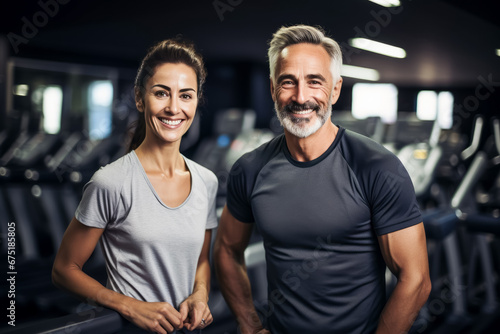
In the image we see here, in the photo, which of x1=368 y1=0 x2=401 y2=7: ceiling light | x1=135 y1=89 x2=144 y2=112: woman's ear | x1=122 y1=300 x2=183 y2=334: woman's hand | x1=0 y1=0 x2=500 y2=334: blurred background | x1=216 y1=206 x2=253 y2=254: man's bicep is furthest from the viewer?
x1=368 y1=0 x2=401 y2=7: ceiling light

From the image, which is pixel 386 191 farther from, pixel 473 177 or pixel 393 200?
pixel 473 177

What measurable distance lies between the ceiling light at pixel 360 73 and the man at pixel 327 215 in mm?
10596

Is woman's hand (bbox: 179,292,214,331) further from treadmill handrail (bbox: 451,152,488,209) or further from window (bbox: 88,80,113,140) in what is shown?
window (bbox: 88,80,113,140)

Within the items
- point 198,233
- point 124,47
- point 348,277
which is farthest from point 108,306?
point 124,47

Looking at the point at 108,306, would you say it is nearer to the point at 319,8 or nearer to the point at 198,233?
the point at 198,233

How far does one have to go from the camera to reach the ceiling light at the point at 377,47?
26.4ft

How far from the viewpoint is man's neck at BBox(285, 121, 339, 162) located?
1.40 m

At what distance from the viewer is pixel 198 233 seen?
4.44 ft

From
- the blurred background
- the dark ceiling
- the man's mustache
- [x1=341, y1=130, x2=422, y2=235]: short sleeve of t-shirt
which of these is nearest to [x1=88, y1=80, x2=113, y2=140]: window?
the blurred background

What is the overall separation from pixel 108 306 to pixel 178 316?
7.1 inches

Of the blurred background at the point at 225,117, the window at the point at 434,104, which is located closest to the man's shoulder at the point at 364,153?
the blurred background at the point at 225,117

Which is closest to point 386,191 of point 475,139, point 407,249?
point 407,249

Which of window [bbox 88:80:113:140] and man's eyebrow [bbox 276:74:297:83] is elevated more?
window [bbox 88:80:113:140]

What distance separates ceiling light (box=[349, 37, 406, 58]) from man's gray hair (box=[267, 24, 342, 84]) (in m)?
6.74
